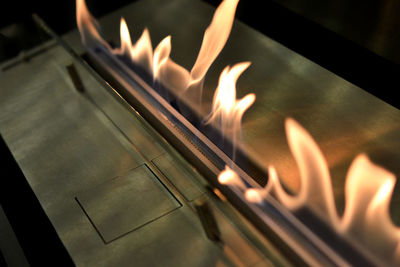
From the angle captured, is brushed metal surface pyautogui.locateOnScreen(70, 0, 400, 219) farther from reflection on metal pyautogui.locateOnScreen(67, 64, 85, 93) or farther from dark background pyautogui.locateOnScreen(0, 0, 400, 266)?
reflection on metal pyautogui.locateOnScreen(67, 64, 85, 93)

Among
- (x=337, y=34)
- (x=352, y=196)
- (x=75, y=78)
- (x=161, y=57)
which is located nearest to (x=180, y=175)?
(x=352, y=196)

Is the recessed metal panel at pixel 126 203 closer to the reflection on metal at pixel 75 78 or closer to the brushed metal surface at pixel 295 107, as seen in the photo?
the brushed metal surface at pixel 295 107

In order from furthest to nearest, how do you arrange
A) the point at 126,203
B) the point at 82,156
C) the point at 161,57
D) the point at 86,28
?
the point at 86,28 < the point at 161,57 < the point at 82,156 < the point at 126,203

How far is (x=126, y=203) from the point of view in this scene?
5.29 feet

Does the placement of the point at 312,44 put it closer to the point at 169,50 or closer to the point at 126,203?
the point at 169,50

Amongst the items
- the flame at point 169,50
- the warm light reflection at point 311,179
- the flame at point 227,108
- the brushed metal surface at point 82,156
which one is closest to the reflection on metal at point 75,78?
the brushed metal surface at point 82,156

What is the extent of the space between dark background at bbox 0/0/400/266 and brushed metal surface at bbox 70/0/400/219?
0.22 feet

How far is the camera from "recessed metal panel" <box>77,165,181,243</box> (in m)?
1.55

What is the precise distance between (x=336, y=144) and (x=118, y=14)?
1.35 metres

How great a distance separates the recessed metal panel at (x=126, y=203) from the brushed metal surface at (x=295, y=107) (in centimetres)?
28

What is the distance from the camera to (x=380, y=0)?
2.20 meters

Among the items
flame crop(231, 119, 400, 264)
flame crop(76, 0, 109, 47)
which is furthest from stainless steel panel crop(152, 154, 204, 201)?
flame crop(76, 0, 109, 47)

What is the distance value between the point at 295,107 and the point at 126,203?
0.59m

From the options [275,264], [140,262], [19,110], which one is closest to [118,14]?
[19,110]
